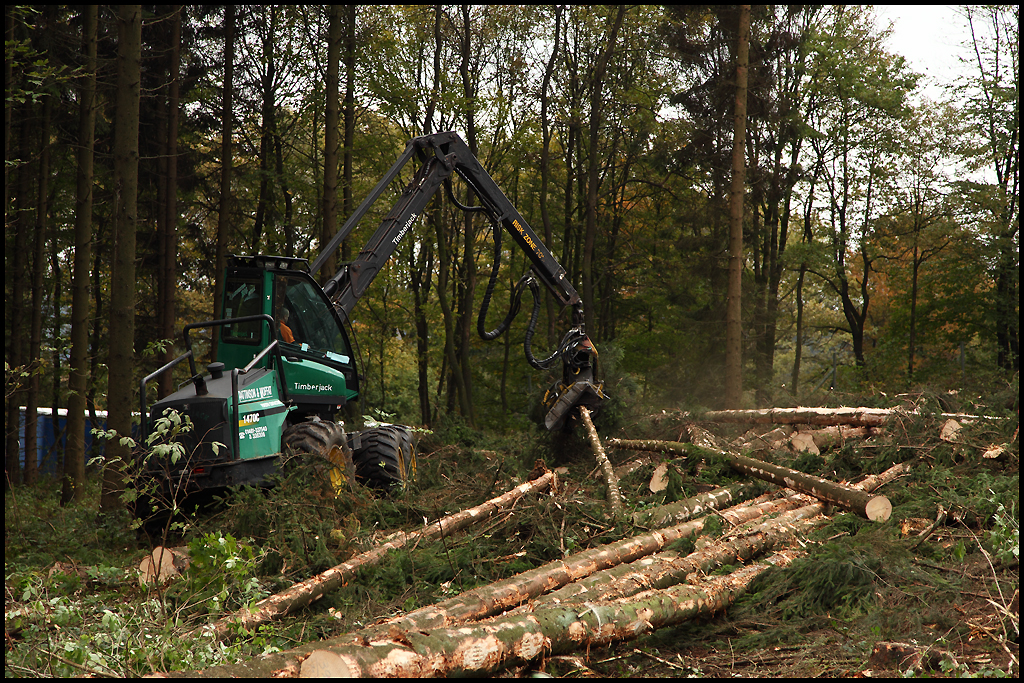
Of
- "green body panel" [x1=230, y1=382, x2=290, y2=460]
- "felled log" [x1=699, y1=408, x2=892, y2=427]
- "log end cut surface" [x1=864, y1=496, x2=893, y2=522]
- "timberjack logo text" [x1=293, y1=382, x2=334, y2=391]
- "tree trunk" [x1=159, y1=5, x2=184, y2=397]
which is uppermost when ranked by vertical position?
"tree trunk" [x1=159, y1=5, x2=184, y2=397]

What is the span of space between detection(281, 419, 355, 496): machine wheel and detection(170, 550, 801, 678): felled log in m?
3.32

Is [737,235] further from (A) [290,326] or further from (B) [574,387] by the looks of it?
(A) [290,326]

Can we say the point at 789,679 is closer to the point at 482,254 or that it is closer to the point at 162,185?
the point at 162,185

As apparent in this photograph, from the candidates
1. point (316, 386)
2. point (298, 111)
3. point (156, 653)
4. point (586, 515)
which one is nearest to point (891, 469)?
point (586, 515)

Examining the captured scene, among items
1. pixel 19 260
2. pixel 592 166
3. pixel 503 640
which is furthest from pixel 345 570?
pixel 592 166

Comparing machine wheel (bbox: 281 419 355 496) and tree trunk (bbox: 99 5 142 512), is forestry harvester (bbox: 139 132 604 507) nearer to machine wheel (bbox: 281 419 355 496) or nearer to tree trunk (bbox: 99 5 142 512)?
machine wheel (bbox: 281 419 355 496)

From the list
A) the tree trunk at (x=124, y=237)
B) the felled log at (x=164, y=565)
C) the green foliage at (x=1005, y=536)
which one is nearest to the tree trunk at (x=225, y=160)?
the tree trunk at (x=124, y=237)

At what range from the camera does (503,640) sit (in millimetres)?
4215

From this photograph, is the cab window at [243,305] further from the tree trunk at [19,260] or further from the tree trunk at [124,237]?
the tree trunk at [19,260]

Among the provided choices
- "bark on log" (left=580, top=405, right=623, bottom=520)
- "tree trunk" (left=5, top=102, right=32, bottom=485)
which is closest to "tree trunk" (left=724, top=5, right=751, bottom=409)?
"bark on log" (left=580, top=405, right=623, bottom=520)

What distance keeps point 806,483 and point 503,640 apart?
4.35 m

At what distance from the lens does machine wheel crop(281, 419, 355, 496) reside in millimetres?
7285

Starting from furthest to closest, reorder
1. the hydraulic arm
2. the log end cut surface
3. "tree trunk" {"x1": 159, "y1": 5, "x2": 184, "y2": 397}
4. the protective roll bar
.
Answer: "tree trunk" {"x1": 159, "y1": 5, "x2": 184, "y2": 397}, the hydraulic arm, the protective roll bar, the log end cut surface

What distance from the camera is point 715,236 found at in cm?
2048
